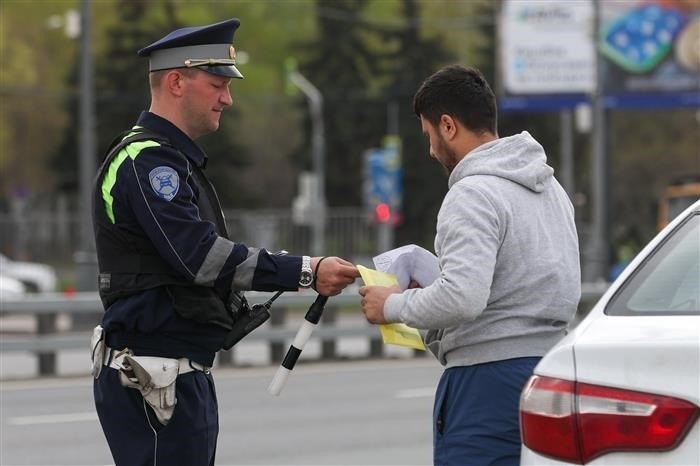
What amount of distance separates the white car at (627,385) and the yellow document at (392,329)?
873 millimetres

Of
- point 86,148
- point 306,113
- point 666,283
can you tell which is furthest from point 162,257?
point 306,113

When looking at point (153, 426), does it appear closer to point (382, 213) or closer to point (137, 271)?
point (137, 271)

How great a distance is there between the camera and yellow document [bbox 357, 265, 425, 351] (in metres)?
4.39

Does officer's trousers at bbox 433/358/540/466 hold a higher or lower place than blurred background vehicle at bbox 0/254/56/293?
higher

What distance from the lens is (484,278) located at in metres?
4.00

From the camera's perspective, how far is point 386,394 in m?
13.2

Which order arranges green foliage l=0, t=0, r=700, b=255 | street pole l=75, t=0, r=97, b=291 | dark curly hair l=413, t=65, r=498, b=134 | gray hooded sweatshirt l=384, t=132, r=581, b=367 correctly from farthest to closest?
green foliage l=0, t=0, r=700, b=255 < street pole l=75, t=0, r=97, b=291 < dark curly hair l=413, t=65, r=498, b=134 < gray hooded sweatshirt l=384, t=132, r=581, b=367

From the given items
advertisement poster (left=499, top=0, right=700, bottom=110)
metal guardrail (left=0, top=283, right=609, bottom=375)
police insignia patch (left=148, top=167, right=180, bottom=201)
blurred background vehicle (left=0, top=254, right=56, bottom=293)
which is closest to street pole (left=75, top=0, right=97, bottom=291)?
metal guardrail (left=0, top=283, right=609, bottom=375)

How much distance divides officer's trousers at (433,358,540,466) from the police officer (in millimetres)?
716

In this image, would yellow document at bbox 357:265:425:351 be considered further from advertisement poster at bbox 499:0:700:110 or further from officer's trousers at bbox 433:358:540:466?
advertisement poster at bbox 499:0:700:110

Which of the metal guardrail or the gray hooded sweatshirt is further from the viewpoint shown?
the metal guardrail

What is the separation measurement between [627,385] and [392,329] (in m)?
1.26

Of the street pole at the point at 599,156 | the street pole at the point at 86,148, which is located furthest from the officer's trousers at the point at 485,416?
the street pole at the point at 599,156

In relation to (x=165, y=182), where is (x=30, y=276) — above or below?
below
